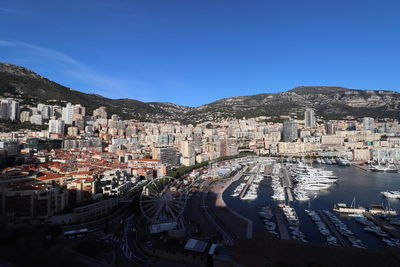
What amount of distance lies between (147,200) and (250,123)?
4870 cm

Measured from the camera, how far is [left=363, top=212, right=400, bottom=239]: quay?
10115 millimetres

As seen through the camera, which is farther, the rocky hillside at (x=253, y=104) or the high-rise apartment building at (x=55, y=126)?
the rocky hillside at (x=253, y=104)

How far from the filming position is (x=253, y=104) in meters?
78.6

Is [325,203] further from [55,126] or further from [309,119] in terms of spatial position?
[309,119]

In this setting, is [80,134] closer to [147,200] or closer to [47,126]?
[47,126]

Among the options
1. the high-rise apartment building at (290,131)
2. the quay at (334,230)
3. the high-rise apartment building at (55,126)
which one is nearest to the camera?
the quay at (334,230)

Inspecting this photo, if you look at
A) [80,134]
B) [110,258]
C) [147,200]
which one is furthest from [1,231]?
[80,134]

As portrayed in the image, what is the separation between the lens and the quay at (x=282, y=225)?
982 cm

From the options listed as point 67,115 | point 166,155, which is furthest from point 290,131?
point 67,115

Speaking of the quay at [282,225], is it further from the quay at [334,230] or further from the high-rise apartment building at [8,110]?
the high-rise apartment building at [8,110]

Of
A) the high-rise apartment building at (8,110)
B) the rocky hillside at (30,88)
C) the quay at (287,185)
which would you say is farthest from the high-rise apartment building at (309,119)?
the high-rise apartment building at (8,110)

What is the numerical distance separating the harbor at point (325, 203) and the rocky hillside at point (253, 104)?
3959 centimetres

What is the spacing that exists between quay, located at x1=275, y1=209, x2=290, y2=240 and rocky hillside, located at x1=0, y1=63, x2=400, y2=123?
144 ft

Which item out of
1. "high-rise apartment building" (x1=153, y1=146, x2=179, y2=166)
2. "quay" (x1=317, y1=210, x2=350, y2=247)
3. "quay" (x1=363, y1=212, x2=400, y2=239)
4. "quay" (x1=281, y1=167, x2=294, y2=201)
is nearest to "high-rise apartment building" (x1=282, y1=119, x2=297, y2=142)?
"quay" (x1=281, y1=167, x2=294, y2=201)
